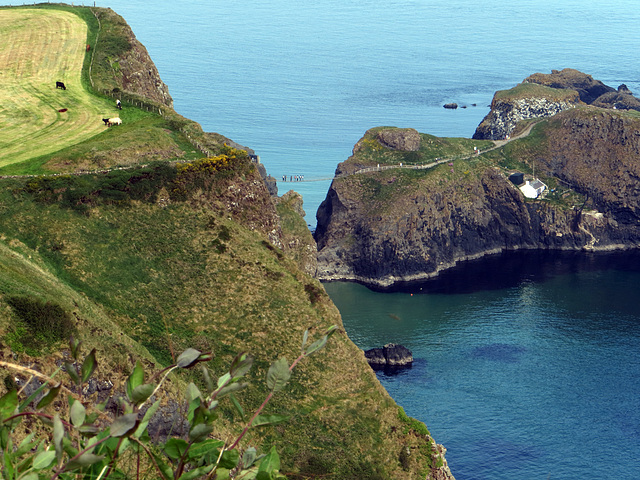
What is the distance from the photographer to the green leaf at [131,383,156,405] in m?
11.0

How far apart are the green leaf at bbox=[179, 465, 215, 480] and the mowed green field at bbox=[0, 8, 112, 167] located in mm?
93755

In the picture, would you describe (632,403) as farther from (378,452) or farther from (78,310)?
(78,310)

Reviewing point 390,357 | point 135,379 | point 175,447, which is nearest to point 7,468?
point 135,379

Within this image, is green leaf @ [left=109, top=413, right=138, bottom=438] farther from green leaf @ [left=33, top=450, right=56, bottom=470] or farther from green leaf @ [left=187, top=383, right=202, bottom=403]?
green leaf @ [left=187, top=383, right=202, bottom=403]

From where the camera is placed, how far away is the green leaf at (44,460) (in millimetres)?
11387

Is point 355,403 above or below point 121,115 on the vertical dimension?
below

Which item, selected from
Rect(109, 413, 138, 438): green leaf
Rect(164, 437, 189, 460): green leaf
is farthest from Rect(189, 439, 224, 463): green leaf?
Rect(109, 413, 138, 438): green leaf

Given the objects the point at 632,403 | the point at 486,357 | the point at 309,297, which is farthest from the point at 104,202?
the point at 632,403

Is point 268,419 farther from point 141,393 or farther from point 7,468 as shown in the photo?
point 7,468

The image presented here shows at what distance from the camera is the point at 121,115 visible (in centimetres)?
12056

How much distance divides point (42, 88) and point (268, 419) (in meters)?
125

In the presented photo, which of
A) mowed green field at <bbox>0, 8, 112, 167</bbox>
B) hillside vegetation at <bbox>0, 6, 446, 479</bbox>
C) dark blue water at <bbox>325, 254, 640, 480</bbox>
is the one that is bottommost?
dark blue water at <bbox>325, 254, 640, 480</bbox>

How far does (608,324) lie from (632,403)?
118ft

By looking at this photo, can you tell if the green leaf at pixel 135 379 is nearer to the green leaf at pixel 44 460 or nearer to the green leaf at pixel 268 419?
the green leaf at pixel 44 460
